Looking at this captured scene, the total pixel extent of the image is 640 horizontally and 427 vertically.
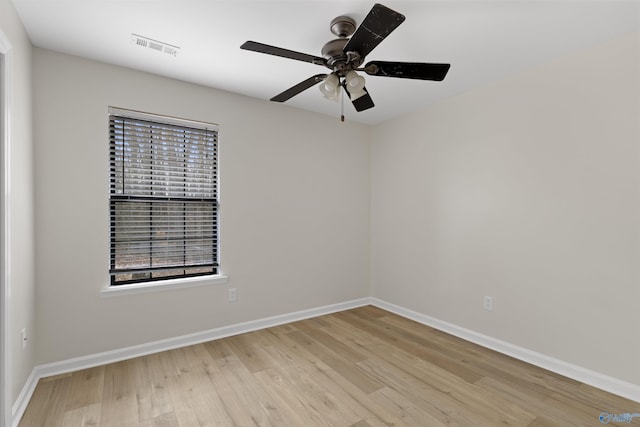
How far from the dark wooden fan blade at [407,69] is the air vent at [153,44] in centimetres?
150

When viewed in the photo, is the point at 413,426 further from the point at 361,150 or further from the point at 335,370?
the point at 361,150

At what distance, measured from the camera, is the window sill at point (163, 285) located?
2547 mm

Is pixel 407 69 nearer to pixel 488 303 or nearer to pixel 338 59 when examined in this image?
pixel 338 59

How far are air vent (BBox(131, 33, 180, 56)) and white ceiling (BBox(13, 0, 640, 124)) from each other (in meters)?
0.04

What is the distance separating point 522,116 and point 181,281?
134 inches

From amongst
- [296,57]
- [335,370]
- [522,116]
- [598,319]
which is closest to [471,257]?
[598,319]

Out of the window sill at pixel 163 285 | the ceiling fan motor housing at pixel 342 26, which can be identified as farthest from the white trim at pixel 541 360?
the ceiling fan motor housing at pixel 342 26

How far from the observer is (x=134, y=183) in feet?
8.79

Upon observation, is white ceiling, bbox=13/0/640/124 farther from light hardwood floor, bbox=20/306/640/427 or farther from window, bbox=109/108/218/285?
light hardwood floor, bbox=20/306/640/427

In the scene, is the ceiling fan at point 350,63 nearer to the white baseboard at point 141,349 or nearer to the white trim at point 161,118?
the white trim at point 161,118

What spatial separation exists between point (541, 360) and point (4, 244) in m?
3.76

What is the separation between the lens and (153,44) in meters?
2.22

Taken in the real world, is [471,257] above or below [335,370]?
above

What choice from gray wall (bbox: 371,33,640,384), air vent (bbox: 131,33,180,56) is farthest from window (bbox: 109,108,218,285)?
gray wall (bbox: 371,33,640,384)
